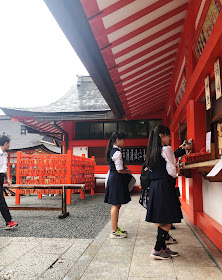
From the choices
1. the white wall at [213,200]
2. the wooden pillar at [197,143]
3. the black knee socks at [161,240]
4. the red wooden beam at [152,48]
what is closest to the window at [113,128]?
the red wooden beam at [152,48]

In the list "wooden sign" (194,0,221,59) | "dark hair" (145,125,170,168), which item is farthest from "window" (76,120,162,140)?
"dark hair" (145,125,170,168)

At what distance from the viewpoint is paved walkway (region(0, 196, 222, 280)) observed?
2.41m

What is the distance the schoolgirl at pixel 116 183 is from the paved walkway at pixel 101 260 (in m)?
0.25

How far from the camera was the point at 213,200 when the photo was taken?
364cm

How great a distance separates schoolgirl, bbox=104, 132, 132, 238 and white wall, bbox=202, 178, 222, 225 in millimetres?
1231

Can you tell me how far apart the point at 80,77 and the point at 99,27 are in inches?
471

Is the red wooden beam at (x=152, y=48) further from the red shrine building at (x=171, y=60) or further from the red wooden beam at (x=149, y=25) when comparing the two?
the red wooden beam at (x=149, y=25)

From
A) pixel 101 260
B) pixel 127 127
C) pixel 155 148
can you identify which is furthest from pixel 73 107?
pixel 101 260

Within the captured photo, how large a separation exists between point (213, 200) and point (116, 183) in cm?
143

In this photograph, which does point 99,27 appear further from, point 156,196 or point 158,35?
point 156,196

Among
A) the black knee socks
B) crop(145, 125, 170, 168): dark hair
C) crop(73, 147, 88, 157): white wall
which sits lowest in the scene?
the black knee socks

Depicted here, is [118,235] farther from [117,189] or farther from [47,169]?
[47,169]

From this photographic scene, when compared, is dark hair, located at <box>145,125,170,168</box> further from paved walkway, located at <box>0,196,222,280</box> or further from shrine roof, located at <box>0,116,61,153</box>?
shrine roof, located at <box>0,116,61,153</box>

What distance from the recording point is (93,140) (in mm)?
11461
